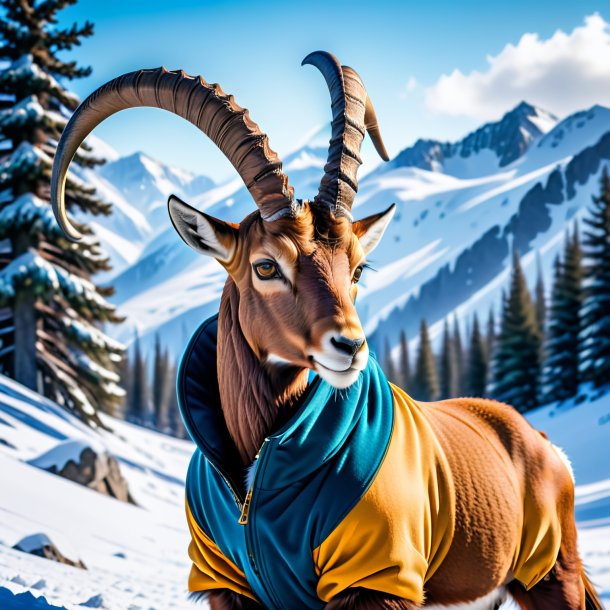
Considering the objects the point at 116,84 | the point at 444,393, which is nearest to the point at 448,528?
the point at 116,84

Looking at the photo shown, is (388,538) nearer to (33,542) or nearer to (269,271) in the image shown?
(269,271)

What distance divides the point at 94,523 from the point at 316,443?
765 cm

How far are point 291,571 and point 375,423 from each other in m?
0.78

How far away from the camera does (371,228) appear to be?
3994 mm


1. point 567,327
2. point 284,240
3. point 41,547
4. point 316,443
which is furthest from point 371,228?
point 567,327

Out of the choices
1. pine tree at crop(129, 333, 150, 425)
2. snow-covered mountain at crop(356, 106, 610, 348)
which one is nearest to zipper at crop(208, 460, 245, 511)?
pine tree at crop(129, 333, 150, 425)

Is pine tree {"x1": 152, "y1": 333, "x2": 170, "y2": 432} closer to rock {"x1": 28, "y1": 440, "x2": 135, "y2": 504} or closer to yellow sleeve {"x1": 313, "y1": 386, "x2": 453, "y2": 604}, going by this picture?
rock {"x1": 28, "y1": 440, "x2": 135, "y2": 504}

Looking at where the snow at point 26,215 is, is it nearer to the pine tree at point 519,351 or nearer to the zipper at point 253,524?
the zipper at point 253,524

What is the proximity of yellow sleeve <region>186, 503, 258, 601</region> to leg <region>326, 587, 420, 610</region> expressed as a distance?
22.1 inches

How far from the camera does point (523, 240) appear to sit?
154 meters

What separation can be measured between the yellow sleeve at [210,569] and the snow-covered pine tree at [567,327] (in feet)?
101

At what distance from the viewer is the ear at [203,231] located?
11.3 ft

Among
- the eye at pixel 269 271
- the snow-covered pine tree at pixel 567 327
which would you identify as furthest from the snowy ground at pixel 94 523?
the snow-covered pine tree at pixel 567 327

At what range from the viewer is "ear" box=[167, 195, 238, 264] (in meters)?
3.44
